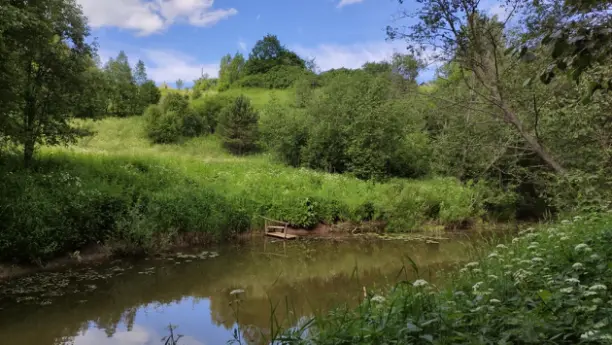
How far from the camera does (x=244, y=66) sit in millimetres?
59906

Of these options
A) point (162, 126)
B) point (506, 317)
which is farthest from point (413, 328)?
point (162, 126)

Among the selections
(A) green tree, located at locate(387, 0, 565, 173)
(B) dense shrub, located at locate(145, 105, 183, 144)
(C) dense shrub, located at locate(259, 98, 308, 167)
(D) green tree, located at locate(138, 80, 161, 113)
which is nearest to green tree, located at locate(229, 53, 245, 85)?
(D) green tree, located at locate(138, 80, 161, 113)

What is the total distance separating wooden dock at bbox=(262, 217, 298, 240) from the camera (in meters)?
15.8

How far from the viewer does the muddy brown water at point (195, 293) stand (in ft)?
23.9

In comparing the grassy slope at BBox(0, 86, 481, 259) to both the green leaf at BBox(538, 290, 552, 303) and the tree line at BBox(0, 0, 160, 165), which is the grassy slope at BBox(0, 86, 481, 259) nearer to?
the tree line at BBox(0, 0, 160, 165)

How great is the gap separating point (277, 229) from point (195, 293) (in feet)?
22.0

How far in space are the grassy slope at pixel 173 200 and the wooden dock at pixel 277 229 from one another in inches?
12.3

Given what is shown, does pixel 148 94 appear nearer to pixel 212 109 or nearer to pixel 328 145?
pixel 212 109

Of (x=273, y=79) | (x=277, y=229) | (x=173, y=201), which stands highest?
(x=273, y=79)

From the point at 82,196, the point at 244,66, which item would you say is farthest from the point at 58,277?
the point at 244,66

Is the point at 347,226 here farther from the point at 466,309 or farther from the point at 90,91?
the point at 466,309

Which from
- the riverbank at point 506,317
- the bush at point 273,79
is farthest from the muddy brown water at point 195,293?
the bush at point 273,79

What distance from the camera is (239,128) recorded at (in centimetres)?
2930

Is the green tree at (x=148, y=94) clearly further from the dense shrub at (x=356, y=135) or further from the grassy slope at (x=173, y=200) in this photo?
the grassy slope at (x=173, y=200)
